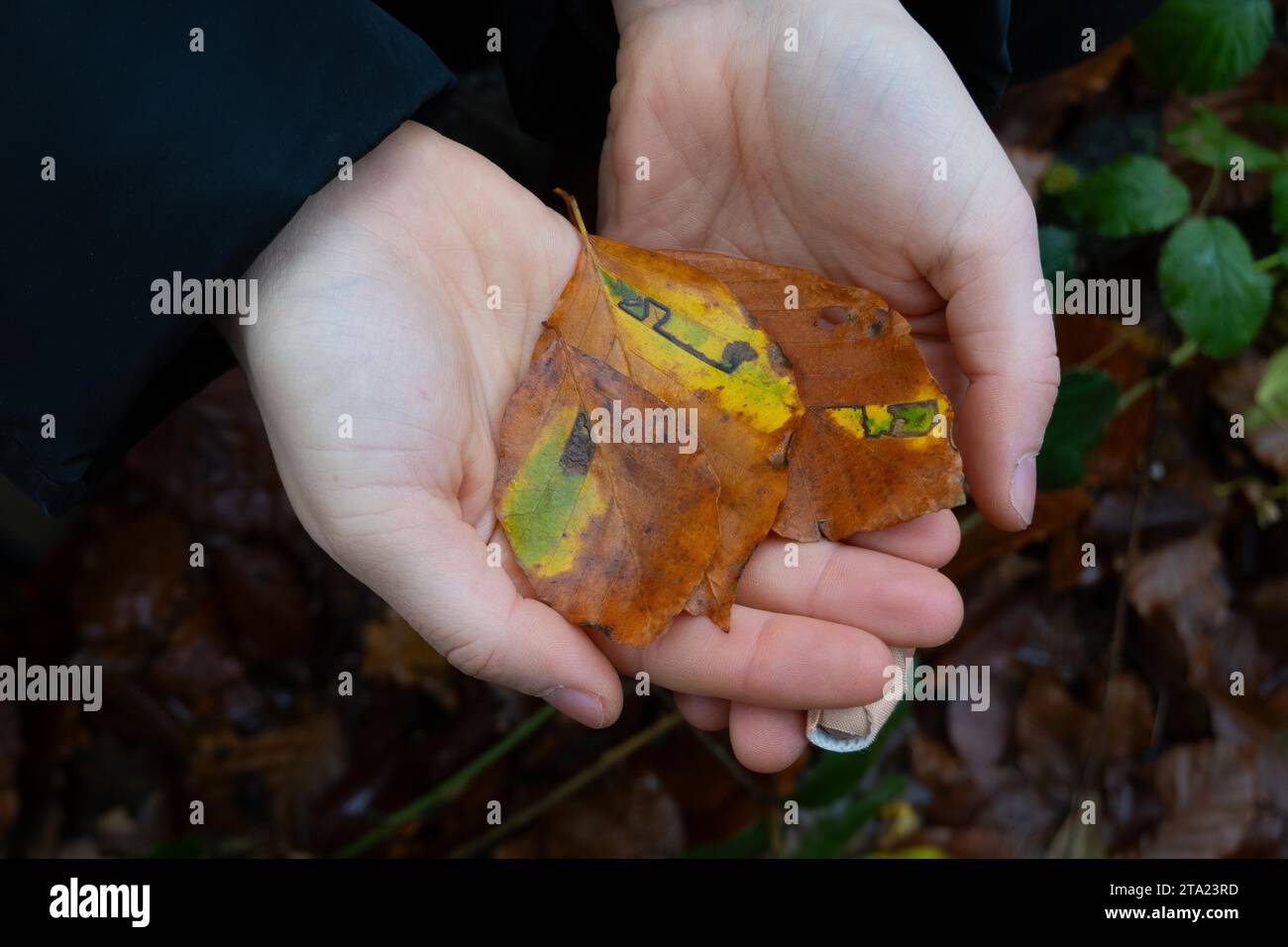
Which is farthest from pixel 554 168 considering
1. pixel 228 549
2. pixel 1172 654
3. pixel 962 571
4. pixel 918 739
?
pixel 1172 654

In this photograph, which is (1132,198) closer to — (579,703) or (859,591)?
(859,591)

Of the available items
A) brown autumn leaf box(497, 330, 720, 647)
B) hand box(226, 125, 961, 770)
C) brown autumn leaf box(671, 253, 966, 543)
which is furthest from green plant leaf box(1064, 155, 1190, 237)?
brown autumn leaf box(497, 330, 720, 647)

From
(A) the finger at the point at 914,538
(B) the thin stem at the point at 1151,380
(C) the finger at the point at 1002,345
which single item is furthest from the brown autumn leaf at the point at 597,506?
(B) the thin stem at the point at 1151,380

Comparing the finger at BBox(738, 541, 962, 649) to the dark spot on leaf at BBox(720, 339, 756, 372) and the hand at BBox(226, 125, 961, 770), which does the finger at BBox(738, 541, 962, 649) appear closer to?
the hand at BBox(226, 125, 961, 770)

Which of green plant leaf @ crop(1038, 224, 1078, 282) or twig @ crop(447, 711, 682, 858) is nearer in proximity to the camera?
green plant leaf @ crop(1038, 224, 1078, 282)

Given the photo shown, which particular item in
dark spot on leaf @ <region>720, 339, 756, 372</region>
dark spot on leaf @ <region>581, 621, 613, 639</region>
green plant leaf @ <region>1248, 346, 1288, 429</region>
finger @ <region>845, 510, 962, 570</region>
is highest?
green plant leaf @ <region>1248, 346, 1288, 429</region>
